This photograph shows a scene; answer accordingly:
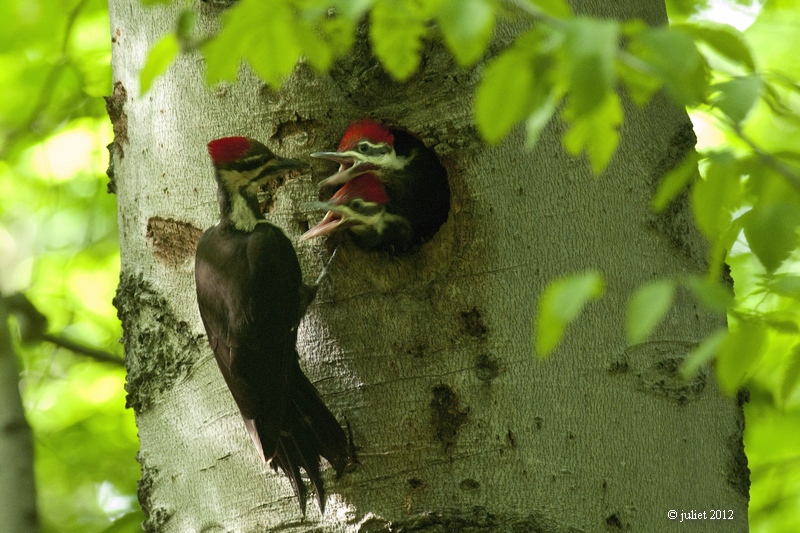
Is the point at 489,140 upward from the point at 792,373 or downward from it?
upward

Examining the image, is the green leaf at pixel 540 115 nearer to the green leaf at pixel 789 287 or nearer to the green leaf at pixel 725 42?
the green leaf at pixel 725 42

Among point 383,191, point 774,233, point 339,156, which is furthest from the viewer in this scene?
point 383,191

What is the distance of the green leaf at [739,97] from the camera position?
3.40 feet

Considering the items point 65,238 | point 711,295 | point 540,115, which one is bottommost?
point 711,295

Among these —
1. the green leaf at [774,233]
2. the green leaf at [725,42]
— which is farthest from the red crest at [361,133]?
the green leaf at [774,233]

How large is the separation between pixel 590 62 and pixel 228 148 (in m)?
1.18

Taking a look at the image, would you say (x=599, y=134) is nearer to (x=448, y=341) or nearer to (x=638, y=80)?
(x=638, y=80)

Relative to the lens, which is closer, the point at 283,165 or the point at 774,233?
the point at 774,233

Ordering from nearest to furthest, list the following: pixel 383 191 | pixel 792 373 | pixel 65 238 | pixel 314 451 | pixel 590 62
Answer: pixel 590 62
pixel 792 373
pixel 314 451
pixel 383 191
pixel 65 238

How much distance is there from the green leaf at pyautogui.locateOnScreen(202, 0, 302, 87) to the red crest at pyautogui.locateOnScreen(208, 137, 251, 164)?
68 cm

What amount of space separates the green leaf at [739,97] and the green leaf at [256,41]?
2.00 ft

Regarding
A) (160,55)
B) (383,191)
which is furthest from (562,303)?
(383,191)

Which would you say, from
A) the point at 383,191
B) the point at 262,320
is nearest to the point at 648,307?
the point at 262,320

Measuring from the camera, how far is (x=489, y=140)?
3.67ft
